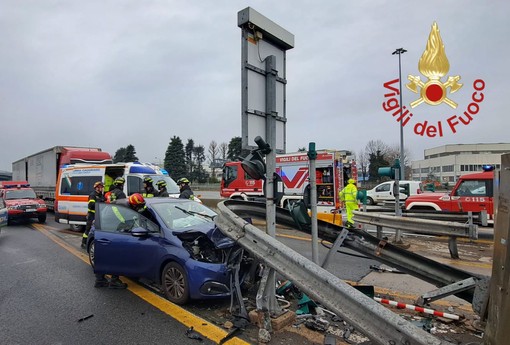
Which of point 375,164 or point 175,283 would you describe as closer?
point 175,283

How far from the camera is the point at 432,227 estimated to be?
7.64 meters

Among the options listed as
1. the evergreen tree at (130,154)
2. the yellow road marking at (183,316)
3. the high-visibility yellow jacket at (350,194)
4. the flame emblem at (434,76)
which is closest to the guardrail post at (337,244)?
the yellow road marking at (183,316)

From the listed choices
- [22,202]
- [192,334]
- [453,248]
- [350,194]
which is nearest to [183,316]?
[192,334]

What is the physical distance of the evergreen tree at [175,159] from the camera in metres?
66.5

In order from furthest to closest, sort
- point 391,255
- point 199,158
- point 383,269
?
point 199,158 < point 383,269 < point 391,255

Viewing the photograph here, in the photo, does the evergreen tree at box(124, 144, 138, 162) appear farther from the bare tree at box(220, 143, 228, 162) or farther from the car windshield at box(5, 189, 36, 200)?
the car windshield at box(5, 189, 36, 200)

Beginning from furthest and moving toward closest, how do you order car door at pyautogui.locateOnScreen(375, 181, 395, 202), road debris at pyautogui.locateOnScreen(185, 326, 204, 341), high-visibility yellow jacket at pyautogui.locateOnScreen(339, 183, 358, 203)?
car door at pyautogui.locateOnScreen(375, 181, 395, 202), high-visibility yellow jacket at pyautogui.locateOnScreen(339, 183, 358, 203), road debris at pyautogui.locateOnScreen(185, 326, 204, 341)

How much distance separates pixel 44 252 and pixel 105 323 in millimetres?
5705

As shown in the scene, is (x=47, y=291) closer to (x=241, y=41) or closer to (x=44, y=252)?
(x=44, y=252)

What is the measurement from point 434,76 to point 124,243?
1165 cm

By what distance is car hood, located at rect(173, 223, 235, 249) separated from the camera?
4531mm

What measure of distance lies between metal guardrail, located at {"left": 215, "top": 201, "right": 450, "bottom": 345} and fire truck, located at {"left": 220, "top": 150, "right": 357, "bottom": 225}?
11.3 metres

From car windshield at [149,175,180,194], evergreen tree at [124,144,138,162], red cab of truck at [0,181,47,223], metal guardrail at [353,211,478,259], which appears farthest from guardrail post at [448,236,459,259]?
evergreen tree at [124,144,138,162]

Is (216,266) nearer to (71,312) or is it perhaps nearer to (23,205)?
(71,312)
